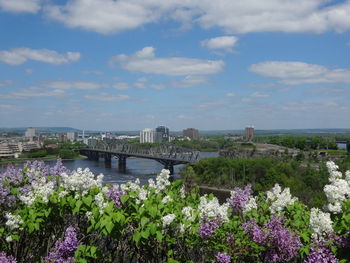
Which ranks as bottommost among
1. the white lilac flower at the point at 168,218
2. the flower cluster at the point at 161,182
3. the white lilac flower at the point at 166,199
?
the white lilac flower at the point at 168,218

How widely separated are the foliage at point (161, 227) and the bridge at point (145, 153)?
50.1 m

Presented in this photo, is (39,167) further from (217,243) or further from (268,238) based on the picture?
(268,238)

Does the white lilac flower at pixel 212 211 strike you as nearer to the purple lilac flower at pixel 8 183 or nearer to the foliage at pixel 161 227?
the foliage at pixel 161 227

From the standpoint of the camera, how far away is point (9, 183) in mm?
4844

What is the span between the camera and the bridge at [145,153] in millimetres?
57700

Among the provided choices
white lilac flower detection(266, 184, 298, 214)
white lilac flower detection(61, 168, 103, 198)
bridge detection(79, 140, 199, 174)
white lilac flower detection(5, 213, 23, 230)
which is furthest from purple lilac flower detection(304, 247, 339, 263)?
bridge detection(79, 140, 199, 174)

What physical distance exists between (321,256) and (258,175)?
131ft

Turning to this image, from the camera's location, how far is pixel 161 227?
11.0 ft

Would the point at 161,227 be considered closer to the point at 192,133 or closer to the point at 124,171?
the point at 124,171

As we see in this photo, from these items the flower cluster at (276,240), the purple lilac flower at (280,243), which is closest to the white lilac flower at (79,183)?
the flower cluster at (276,240)

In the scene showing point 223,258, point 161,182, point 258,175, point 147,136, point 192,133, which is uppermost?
point 161,182

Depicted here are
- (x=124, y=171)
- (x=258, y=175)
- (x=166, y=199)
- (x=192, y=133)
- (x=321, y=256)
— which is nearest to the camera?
(x=321, y=256)

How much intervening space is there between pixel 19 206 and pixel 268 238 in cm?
298

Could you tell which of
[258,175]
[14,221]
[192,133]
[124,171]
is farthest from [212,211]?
[192,133]
